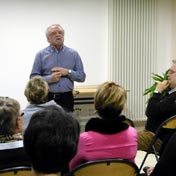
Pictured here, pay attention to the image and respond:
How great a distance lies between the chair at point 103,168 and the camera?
79.6 inches

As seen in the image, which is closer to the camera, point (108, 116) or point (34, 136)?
point (34, 136)

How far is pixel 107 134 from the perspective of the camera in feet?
7.25

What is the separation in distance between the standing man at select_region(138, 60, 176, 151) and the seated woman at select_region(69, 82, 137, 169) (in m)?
1.00

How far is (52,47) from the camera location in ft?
13.4

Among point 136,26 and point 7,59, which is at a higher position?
point 136,26

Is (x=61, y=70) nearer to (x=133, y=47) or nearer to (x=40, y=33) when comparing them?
(x=40, y=33)

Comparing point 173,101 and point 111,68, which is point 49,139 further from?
point 111,68

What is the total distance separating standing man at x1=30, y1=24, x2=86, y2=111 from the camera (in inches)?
156

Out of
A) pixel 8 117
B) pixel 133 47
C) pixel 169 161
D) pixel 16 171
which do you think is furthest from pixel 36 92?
pixel 133 47

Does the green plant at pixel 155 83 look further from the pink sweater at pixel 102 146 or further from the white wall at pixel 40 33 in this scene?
the pink sweater at pixel 102 146

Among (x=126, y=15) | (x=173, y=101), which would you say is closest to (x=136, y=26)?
(x=126, y=15)

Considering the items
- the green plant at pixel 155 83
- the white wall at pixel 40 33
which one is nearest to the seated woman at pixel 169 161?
the green plant at pixel 155 83

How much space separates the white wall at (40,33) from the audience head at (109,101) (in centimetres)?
342

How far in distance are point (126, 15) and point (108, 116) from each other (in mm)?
3873
